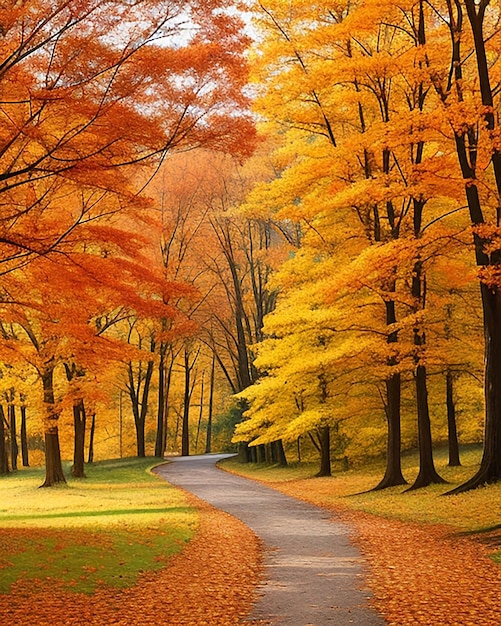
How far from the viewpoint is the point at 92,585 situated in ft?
27.7

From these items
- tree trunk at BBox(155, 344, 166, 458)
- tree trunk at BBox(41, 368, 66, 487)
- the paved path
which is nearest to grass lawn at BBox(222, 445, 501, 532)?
the paved path

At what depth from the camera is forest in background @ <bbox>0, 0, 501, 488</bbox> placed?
9438mm

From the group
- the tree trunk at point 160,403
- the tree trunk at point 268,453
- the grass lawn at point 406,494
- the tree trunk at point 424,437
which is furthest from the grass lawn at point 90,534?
the tree trunk at point 160,403

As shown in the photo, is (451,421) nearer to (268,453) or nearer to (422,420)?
(422,420)

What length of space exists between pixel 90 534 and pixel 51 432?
1471 cm

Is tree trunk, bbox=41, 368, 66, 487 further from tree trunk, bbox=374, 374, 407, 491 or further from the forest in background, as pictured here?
tree trunk, bbox=374, 374, 407, 491

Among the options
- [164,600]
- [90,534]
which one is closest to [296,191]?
[90,534]

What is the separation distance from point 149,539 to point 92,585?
11.5 ft

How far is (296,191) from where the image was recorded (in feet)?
59.5

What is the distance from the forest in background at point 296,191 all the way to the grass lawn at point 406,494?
0.85 meters

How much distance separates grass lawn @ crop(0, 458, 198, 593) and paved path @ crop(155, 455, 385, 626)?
1502 mm

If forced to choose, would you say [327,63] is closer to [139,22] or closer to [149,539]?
[139,22]

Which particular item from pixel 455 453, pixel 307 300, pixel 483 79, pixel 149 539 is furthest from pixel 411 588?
pixel 455 453

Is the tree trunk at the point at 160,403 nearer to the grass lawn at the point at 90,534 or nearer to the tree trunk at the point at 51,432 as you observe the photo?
the tree trunk at the point at 51,432
